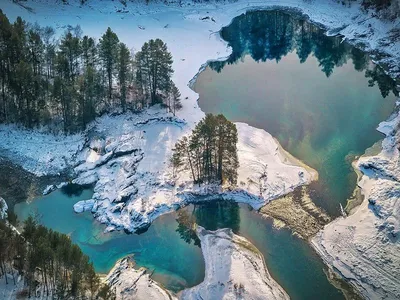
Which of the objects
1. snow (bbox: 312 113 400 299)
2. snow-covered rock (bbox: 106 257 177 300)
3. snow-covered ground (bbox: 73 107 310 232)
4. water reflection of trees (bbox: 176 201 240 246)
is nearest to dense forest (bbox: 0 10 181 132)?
snow-covered ground (bbox: 73 107 310 232)

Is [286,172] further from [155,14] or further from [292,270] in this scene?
[155,14]

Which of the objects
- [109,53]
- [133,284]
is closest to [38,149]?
[109,53]

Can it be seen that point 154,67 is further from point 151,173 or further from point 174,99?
point 151,173

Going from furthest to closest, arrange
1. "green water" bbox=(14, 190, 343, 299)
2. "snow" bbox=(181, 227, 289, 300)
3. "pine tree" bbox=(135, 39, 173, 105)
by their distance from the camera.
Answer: "pine tree" bbox=(135, 39, 173, 105) → "green water" bbox=(14, 190, 343, 299) → "snow" bbox=(181, 227, 289, 300)

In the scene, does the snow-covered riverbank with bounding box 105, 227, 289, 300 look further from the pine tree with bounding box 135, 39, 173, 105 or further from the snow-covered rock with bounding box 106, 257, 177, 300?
the pine tree with bounding box 135, 39, 173, 105

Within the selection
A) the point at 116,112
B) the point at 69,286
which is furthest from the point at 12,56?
the point at 69,286
